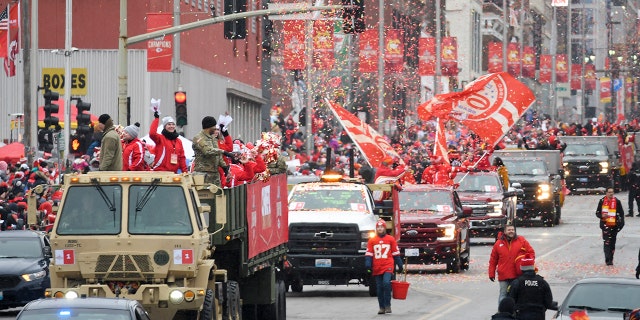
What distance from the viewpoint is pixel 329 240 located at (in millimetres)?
28188

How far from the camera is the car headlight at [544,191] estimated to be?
1895 inches

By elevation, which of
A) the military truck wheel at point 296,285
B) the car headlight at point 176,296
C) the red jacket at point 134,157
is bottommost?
the military truck wheel at point 296,285

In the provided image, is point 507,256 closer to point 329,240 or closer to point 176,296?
point 329,240

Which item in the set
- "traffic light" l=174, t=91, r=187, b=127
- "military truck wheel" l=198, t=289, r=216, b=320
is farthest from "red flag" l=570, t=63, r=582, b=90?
"military truck wheel" l=198, t=289, r=216, b=320

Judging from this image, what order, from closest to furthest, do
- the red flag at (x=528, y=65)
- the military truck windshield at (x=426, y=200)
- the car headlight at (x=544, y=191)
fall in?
the military truck windshield at (x=426, y=200)
the car headlight at (x=544, y=191)
the red flag at (x=528, y=65)

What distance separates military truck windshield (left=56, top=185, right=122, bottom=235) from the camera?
58.1 ft

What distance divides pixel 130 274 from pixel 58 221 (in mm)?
1015

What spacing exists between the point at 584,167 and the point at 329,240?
36.4 metres

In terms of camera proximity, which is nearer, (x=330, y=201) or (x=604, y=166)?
(x=330, y=201)

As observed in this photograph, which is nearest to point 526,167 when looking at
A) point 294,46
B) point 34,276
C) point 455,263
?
point 294,46

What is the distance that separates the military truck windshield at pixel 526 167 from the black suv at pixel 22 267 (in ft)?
81.7

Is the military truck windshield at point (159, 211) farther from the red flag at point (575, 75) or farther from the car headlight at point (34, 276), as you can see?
the red flag at point (575, 75)

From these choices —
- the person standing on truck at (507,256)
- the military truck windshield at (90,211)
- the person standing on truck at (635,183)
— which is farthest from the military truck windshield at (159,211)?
the person standing on truck at (635,183)

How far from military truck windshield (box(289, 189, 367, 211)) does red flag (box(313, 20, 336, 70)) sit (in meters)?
29.2
